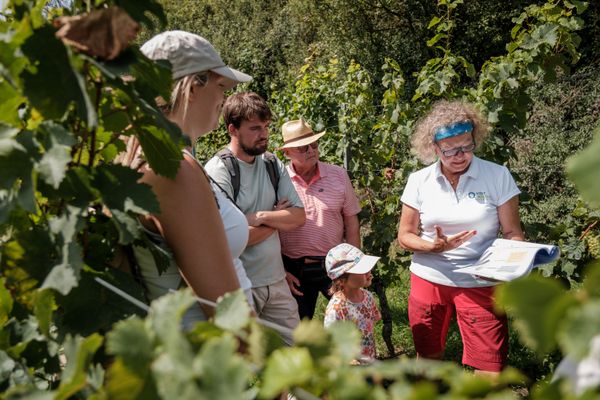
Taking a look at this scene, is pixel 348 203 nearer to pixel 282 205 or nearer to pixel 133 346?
pixel 282 205

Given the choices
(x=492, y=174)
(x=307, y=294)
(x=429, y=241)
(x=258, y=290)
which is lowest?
(x=307, y=294)

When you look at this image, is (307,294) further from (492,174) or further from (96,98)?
(96,98)

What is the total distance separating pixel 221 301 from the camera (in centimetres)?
88

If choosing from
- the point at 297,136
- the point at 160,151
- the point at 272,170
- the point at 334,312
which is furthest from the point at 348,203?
the point at 160,151

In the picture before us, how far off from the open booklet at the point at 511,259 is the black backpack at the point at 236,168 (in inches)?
46.9

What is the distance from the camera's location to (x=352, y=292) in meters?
3.68

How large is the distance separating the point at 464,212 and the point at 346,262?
2.34ft

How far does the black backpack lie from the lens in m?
3.50

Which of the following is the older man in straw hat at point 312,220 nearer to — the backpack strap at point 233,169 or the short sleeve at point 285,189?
the short sleeve at point 285,189

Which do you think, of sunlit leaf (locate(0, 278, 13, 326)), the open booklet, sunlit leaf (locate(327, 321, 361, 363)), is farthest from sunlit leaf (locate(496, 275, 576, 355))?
the open booklet

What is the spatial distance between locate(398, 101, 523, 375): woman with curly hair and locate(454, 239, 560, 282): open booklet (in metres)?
0.14

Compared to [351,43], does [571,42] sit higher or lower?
higher

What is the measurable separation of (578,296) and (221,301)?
0.46 m

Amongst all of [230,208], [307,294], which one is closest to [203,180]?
[230,208]
